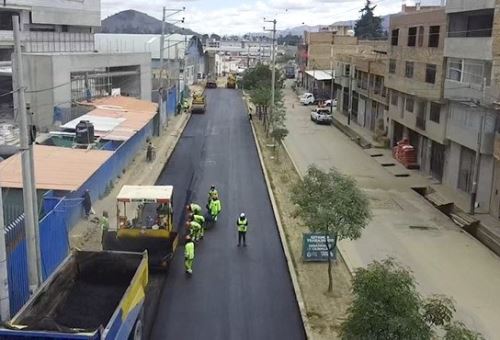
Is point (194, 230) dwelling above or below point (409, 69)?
below

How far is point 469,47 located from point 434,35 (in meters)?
6.22

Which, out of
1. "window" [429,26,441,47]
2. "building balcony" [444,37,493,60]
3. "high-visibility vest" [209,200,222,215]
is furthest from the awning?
"window" [429,26,441,47]

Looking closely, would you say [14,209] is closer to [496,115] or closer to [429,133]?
[496,115]

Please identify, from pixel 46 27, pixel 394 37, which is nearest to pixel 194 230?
pixel 394 37

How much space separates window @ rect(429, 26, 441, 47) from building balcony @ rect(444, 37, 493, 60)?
1.93 metres

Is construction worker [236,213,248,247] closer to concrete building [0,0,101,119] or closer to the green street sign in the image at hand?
the green street sign

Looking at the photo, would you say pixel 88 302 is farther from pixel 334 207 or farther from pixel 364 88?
pixel 364 88

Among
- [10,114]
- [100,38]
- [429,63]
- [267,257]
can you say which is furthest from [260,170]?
[100,38]

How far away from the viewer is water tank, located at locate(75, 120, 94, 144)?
29.9 m

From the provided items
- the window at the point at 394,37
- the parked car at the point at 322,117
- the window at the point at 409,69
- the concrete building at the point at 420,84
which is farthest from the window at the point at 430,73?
the parked car at the point at 322,117

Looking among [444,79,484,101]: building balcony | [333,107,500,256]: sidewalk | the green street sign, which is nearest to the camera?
the green street sign

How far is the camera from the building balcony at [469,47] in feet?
91.8

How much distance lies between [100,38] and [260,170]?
70.7m

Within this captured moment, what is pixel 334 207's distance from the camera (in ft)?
53.7
